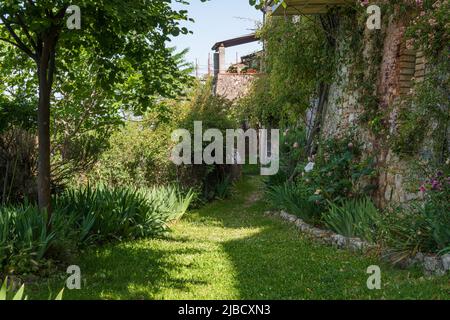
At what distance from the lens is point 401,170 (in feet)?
24.6

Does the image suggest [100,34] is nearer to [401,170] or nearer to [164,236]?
[164,236]

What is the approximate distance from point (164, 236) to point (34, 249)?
127 inches

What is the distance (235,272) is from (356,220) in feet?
6.88

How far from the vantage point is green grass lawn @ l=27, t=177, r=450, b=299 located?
482 centimetres

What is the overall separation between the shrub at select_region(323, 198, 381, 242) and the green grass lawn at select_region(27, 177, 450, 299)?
0.38 metres

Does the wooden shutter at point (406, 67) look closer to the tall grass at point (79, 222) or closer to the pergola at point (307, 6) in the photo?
the pergola at point (307, 6)

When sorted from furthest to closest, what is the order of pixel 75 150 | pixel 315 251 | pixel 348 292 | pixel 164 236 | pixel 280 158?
pixel 280 158, pixel 75 150, pixel 164 236, pixel 315 251, pixel 348 292

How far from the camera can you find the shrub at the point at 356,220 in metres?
6.55

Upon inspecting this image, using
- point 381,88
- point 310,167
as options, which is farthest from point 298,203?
point 381,88


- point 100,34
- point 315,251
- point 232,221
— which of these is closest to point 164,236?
point 232,221

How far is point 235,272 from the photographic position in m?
5.86

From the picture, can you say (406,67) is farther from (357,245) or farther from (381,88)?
(357,245)

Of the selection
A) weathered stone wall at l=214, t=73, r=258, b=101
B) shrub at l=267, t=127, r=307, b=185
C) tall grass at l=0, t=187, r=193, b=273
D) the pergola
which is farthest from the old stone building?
weathered stone wall at l=214, t=73, r=258, b=101
